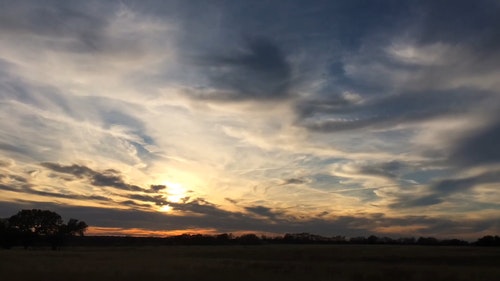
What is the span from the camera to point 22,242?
120750 millimetres

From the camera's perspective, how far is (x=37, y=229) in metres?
123

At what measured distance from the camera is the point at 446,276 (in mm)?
41219

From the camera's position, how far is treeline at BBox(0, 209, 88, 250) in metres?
118

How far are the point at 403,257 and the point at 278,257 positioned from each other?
55.9ft

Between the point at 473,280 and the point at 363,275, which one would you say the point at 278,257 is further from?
the point at 473,280

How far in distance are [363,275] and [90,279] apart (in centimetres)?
2116

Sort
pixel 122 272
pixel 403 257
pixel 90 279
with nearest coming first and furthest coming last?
pixel 90 279 → pixel 122 272 → pixel 403 257

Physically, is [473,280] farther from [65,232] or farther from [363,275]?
[65,232]

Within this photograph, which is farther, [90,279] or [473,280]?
[473,280]

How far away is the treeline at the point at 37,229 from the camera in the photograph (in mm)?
117562

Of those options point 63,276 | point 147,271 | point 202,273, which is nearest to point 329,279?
point 202,273

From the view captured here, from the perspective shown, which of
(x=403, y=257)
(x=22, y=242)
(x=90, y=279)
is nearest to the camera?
(x=90, y=279)

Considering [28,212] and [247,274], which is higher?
[28,212]

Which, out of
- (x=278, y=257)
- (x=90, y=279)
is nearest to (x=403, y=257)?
(x=278, y=257)
